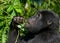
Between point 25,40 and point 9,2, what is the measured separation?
2.60ft

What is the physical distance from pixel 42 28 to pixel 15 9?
1.88ft

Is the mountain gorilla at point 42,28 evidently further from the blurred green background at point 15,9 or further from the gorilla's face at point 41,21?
the blurred green background at point 15,9

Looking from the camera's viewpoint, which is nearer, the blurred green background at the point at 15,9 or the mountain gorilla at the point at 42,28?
the mountain gorilla at the point at 42,28

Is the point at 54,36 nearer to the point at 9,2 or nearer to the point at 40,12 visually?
the point at 40,12

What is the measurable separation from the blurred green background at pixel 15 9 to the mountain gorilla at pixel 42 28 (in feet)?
0.97

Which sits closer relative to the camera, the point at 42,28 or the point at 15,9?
the point at 42,28

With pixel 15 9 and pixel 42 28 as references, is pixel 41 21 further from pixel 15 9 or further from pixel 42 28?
pixel 15 9

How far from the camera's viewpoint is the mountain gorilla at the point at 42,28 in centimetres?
830

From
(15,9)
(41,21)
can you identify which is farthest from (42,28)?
(15,9)

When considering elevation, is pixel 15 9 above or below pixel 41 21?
above

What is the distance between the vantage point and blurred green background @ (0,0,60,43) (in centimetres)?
869

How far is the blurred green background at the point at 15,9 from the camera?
869cm

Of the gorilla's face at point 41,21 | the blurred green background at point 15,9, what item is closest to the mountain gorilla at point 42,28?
the gorilla's face at point 41,21

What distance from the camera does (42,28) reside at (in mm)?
8477
